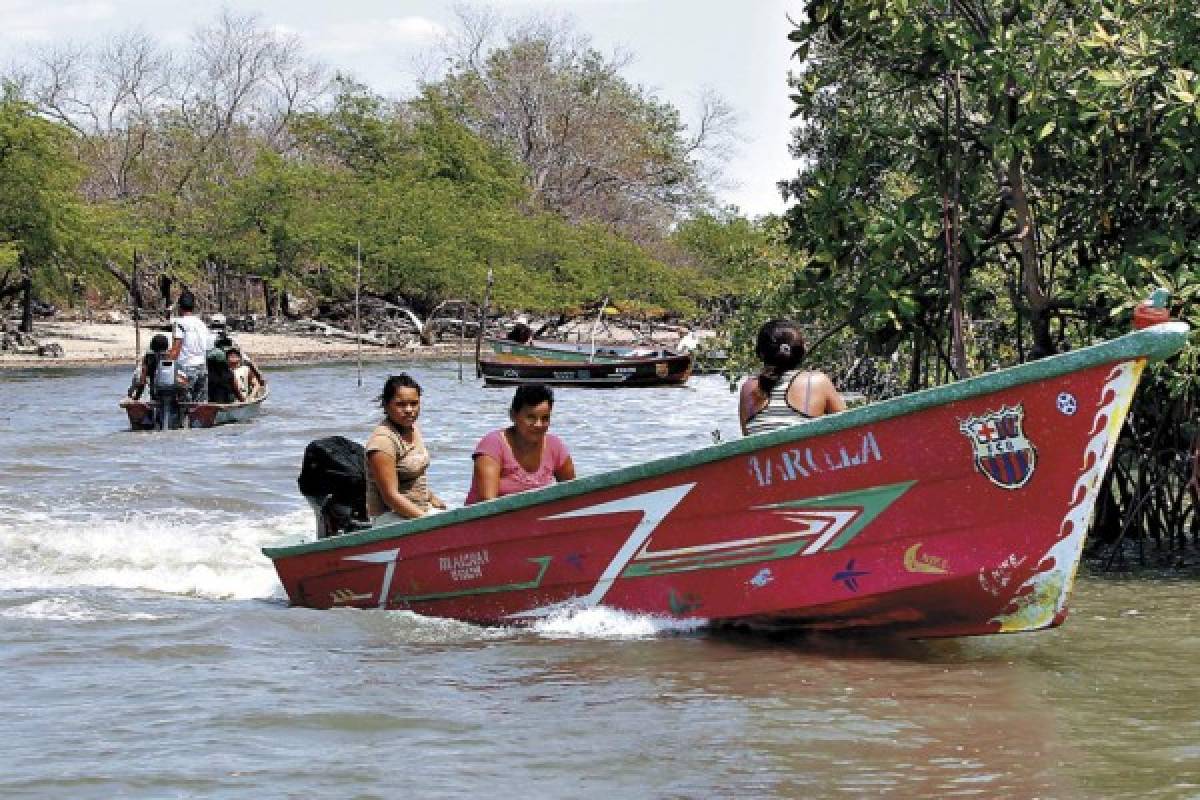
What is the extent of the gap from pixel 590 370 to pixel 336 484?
24.6 metres

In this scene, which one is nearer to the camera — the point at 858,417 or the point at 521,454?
the point at 858,417

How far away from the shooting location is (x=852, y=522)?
722cm

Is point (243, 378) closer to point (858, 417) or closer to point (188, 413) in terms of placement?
point (188, 413)

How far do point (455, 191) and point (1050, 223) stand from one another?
43.2 meters

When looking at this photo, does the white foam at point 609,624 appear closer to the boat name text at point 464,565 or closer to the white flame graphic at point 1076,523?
the boat name text at point 464,565

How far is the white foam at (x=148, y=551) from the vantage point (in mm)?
10188

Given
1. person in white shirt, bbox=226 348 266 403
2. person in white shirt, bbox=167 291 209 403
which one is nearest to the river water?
person in white shirt, bbox=167 291 209 403

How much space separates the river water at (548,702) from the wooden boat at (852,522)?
0.70ft

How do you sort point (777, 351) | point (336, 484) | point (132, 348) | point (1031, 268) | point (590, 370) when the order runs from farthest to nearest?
point (132, 348) → point (590, 370) → point (1031, 268) → point (336, 484) → point (777, 351)

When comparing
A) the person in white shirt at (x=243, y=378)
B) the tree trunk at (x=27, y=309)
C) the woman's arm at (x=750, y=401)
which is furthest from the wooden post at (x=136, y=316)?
the woman's arm at (x=750, y=401)

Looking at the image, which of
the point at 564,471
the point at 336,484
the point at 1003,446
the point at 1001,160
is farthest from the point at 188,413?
the point at 1003,446

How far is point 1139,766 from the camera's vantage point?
5.82 m

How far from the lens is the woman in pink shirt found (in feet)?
26.2

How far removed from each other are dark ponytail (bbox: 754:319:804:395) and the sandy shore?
30.2m
